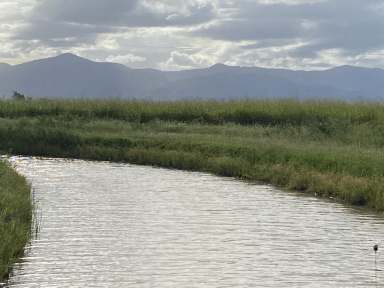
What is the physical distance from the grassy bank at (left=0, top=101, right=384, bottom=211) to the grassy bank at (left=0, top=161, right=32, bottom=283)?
32.4 ft

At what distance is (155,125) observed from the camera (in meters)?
44.0

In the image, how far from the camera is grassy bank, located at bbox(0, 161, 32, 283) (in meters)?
12.4

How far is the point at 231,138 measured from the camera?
35375mm

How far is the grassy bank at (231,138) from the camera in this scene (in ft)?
79.7

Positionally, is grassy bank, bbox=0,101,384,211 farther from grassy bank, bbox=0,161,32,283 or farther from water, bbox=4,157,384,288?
grassy bank, bbox=0,161,32,283

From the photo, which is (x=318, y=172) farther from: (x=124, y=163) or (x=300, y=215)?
(x=124, y=163)

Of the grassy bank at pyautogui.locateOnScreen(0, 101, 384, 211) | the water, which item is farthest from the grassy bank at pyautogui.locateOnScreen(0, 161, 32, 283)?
the grassy bank at pyautogui.locateOnScreen(0, 101, 384, 211)

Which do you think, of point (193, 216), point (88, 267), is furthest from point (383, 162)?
point (88, 267)

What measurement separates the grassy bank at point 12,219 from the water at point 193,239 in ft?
1.00

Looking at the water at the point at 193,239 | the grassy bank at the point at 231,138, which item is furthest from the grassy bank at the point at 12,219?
the grassy bank at the point at 231,138

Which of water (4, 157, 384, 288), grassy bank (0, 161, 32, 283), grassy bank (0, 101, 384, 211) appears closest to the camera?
grassy bank (0, 161, 32, 283)

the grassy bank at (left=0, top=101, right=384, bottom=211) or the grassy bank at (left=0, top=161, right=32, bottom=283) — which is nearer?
the grassy bank at (left=0, top=161, right=32, bottom=283)

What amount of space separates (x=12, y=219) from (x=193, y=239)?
401 centimetres

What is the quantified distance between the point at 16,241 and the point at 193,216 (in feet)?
20.9
